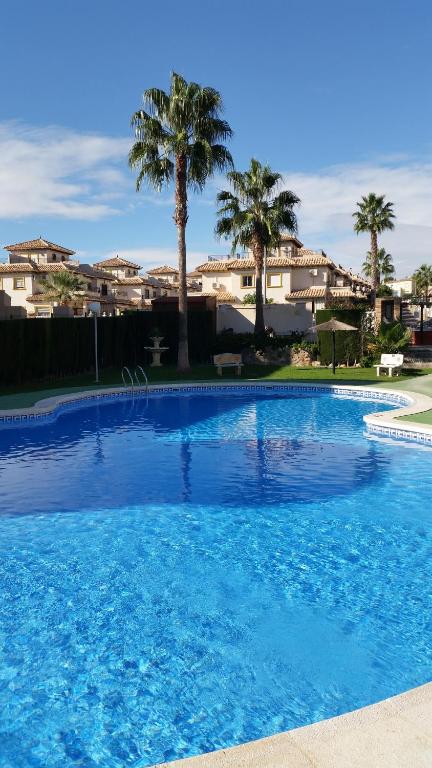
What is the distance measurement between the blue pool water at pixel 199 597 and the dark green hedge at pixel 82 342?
31.9ft

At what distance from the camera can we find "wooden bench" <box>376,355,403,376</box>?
25.3 metres

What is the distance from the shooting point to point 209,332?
33.7 meters

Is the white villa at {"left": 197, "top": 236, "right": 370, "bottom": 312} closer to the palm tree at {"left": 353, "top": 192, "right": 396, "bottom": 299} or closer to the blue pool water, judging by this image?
the palm tree at {"left": 353, "top": 192, "right": 396, "bottom": 299}

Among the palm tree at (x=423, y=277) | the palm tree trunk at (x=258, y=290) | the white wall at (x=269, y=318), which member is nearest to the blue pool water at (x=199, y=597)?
the palm tree trunk at (x=258, y=290)

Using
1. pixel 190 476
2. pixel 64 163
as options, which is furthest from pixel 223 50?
pixel 64 163

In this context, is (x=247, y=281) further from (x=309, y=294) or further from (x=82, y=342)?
(x=82, y=342)

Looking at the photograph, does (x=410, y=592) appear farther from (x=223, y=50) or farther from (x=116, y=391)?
(x=223, y=50)

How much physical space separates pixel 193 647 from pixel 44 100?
85.6 ft

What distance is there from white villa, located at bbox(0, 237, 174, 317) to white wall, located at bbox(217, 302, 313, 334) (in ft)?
83.6

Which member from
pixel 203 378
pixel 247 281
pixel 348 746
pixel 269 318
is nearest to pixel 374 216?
pixel 247 281

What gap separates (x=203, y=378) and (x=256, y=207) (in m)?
12.3

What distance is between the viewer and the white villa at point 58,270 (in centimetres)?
7188

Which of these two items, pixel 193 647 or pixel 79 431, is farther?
pixel 79 431

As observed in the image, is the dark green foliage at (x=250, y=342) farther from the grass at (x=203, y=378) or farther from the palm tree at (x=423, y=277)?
the palm tree at (x=423, y=277)
